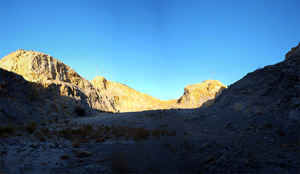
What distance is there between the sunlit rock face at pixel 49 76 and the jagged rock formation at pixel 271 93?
940 inches

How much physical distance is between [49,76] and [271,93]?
35.1 m

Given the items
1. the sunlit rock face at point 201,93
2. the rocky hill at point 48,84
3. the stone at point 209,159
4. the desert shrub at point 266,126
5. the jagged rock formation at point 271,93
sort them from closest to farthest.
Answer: the stone at point 209,159 → the desert shrub at point 266,126 → the jagged rock formation at point 271,93 → the rocky hill at point 48,84 → the sunlit rock face at point 201,93

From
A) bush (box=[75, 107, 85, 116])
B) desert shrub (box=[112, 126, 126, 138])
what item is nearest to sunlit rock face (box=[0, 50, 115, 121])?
bush (box=[75, 107, 85, 116])

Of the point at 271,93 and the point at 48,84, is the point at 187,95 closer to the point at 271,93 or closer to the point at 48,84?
the point at 48,84

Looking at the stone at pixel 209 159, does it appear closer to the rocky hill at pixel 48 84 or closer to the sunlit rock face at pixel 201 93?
the rocky hill at pixel 48 84

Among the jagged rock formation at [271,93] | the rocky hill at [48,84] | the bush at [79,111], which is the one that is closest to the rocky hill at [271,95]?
the jagged rock formation at [271,93]

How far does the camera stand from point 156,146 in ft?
25.1

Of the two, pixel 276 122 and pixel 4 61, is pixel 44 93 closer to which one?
pixel 4 61

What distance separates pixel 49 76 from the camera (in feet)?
105

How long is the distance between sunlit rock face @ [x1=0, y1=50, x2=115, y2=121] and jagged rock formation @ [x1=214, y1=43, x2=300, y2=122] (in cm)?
2388

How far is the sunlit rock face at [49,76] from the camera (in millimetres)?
26586

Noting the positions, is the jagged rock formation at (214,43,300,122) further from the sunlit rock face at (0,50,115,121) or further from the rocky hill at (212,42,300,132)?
the sunlit rock face at (0,50,115,121)

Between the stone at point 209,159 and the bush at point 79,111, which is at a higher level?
the bush at point 79,111

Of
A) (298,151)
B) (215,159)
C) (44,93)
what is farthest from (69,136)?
(44,93)
